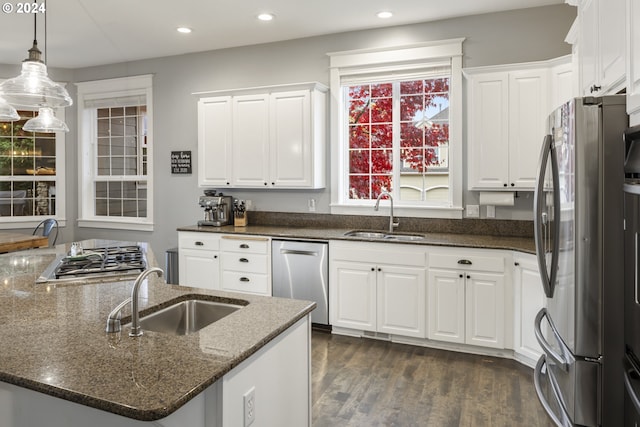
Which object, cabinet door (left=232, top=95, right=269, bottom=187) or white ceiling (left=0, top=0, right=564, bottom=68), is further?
cabinet door (left=232, top=95, right=269, bottom=187)

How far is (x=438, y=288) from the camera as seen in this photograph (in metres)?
3.54

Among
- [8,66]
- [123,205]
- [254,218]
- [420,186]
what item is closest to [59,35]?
[8,66]

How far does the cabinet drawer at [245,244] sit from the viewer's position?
420 centimetres

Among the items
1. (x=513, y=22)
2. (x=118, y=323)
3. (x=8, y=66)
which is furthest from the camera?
(x=8, y=66)

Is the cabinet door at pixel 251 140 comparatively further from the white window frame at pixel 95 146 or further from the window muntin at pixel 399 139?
the white window frame at pixel 95 146

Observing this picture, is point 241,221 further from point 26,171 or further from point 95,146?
point 26,171

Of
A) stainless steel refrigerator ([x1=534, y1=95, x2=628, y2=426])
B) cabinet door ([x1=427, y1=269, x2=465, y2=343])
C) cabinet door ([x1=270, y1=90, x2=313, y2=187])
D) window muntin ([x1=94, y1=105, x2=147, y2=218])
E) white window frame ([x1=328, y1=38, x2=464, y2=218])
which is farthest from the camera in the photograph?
window muntin ([x1=94, y1=105, x2=147, y2=218])

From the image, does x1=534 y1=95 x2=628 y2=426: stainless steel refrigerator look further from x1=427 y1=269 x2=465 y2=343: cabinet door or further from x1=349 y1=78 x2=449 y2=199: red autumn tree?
x1=349 y1=78 x2=449 y2=199: red autumn tree

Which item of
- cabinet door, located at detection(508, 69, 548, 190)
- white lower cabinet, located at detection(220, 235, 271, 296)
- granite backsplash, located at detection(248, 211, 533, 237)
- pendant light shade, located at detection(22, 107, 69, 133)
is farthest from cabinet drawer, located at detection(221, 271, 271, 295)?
cabinet door, located at detection(508, 69, 548, 190)

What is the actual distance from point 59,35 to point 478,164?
439 centimetres

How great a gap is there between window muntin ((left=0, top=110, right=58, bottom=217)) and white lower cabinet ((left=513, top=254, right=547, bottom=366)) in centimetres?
570

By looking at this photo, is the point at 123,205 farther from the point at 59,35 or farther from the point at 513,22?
the point at 513,22

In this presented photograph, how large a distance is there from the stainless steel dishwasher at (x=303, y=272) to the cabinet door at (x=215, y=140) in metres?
1.14

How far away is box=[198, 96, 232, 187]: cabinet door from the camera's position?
15.4ft
